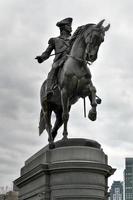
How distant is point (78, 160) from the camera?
1462 cm

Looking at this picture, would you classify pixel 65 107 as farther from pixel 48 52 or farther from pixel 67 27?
pixel 67 27

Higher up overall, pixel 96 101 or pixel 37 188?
pixel 96 101

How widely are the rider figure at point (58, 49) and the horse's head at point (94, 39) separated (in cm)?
141

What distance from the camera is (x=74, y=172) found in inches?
574

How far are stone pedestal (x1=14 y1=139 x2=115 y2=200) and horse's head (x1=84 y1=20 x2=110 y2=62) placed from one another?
263cm

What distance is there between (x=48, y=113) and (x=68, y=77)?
2057mm

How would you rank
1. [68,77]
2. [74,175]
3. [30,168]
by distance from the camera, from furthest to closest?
[30,168], [68,77], [74,175]

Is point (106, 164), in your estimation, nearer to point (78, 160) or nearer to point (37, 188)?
point (78, 160)

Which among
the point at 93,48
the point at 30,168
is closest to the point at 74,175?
the point at 30,168

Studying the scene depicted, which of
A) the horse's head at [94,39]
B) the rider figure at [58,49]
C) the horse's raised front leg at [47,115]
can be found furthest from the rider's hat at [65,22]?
the horse's raised front leg at [47,115]

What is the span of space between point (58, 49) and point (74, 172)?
15.9ft

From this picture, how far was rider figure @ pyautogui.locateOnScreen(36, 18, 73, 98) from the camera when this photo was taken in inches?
653

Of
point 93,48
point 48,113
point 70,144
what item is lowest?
point 70,144

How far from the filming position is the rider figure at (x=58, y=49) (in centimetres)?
1659
